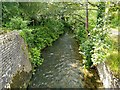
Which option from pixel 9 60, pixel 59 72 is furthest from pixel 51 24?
pixel 9 60

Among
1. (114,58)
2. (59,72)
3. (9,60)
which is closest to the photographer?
(9,60)

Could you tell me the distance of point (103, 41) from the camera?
11438mm

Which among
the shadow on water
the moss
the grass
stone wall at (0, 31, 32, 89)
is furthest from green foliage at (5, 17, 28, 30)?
the grass

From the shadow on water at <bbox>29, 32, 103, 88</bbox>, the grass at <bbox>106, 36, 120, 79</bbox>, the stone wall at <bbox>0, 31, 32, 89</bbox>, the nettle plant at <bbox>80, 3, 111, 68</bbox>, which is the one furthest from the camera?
the shadow on water at <bbox>29, 32, 103, 88</bbox>

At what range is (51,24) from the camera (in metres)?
25.0

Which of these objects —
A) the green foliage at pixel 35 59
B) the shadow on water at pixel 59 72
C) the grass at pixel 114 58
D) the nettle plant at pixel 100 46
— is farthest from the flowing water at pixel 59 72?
the grass at pixel 114 58

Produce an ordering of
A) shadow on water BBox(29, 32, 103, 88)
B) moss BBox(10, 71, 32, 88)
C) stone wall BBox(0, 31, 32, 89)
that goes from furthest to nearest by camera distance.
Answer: shadow on water BBox(29, 32, 103, 88)
moss BBox(10, 71, 32, 88)
stone wall BBox(0, 31, 32, 89)

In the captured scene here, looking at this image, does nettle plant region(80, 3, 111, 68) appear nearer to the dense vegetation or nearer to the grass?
the dense vegetation

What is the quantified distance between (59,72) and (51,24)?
41.5 feet

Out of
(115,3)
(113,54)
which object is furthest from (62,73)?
(115,3)

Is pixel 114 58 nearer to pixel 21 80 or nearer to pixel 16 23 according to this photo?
pixel 21 80

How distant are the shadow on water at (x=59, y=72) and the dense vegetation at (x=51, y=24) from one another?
2.45 feet

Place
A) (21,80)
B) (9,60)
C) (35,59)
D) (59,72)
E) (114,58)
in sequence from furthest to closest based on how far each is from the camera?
(35,59) < (59,72) < (21,80) < (114,58) < (9,60)

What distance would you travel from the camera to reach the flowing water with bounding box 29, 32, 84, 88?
1138cm
